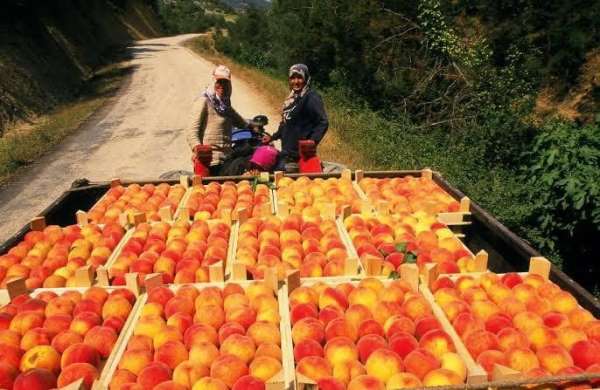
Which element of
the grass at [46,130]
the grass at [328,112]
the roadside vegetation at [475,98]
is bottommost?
the grass at [46,130]

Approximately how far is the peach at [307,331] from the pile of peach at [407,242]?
0.63 m

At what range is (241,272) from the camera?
2.77 metres

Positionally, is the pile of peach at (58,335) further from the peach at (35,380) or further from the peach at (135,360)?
the peach at (135,360)

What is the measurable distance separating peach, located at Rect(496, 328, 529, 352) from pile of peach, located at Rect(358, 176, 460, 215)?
5.45 feet

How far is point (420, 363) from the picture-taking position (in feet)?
6.70

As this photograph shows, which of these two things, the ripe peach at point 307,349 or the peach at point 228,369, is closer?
the peach at point 228,369

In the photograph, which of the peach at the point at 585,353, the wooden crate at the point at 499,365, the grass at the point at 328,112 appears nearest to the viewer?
the wooden crate at the point at 499,365

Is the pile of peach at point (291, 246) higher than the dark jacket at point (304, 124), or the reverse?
the dark jacket at point (304, 124)

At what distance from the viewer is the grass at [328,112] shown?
9602 mm

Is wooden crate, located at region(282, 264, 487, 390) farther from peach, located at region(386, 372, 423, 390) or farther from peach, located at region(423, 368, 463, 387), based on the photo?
peach, located at region(386, 372, 423, 390)

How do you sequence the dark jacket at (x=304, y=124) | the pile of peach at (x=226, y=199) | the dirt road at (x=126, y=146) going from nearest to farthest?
the pile of peach at (x=226, y=199) → the dark jacket at (x=304, y=124) → the dirt road at (x=126, y=146)

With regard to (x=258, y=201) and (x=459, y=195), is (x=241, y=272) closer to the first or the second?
(x=258, y=201)

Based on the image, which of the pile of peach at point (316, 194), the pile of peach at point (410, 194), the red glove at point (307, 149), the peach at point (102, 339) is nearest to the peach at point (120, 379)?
the peach at point (102, 339)

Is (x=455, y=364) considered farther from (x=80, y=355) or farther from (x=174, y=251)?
(x=174, y=251)
